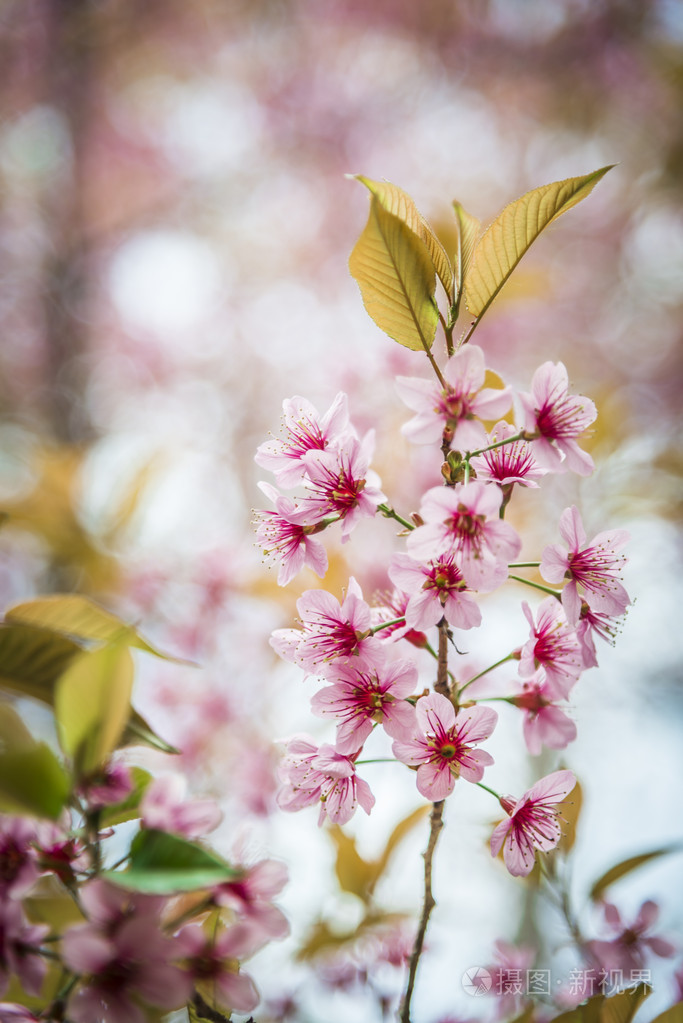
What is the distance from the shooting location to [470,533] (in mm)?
460

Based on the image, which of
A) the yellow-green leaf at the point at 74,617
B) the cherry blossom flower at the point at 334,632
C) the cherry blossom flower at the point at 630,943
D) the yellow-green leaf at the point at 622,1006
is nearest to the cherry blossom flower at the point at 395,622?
the cherry blossom flower at the point at 334,632

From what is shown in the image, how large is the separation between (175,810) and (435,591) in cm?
25

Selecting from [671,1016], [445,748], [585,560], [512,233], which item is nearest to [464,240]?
[512,233]

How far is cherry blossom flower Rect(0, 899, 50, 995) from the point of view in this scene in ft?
1.27

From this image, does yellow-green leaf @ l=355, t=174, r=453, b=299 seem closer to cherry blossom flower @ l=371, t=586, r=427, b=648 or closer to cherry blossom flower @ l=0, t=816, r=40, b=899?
cherry blossom flower @ l=371, t=586, r=427, b=648

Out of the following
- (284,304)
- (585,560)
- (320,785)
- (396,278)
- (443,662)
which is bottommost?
(320,785)

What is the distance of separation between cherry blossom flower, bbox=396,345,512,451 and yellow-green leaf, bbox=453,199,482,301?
0.11m

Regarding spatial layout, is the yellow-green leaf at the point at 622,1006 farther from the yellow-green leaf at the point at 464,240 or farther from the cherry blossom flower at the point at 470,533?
the yellow-green leaf at the point at 464,240

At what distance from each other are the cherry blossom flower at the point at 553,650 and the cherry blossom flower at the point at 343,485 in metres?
0.15

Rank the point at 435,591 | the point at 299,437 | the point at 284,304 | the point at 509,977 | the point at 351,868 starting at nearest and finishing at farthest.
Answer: the point at 435,591, the point at 299,437, the point at 509,977, the point at 351,868, the point at 284,304

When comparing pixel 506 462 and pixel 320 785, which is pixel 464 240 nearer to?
pixel 506 462

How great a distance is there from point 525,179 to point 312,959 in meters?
2.62

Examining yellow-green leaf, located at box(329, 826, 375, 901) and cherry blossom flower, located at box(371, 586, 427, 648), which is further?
yellow-green leaf, located at box(329, 826, 375, 901)

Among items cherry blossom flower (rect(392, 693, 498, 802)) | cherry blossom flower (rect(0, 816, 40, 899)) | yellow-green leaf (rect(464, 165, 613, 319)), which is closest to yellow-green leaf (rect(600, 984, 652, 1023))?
cherry blossom flower (rect(392, 693, 498, 802))
